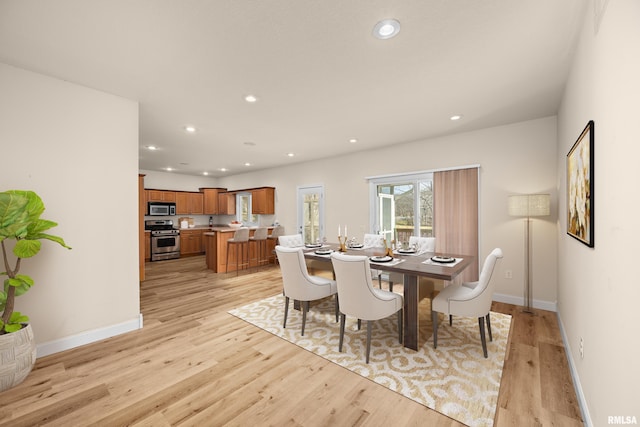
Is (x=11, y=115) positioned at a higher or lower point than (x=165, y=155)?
lower

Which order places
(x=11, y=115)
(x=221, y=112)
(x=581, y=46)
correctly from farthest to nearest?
(x=221, y=112), (x=11, y=115), (x=581, y=46)

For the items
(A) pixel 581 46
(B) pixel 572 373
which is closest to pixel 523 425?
(B) pixel 572 373

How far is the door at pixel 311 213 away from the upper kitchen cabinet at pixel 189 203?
4162mm

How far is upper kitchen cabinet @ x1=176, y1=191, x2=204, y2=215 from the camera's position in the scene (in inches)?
338

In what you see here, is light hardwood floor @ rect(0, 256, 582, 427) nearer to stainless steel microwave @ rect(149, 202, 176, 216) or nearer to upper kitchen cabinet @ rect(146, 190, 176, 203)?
stainless steel microwave @ rect(149, 202, 176, 216)

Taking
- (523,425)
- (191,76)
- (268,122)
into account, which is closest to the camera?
(523,425)

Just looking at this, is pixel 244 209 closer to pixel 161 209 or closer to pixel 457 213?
pixel 161 209

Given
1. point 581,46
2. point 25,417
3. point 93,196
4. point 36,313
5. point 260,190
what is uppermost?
point 581,46

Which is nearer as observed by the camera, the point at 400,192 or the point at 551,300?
the point at 551,300

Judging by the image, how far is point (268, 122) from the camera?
3.88m

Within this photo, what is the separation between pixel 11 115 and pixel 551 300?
6490 mm

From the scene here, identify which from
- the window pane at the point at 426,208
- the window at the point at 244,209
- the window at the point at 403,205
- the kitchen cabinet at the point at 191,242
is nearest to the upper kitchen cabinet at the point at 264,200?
the window at the point at 244,209

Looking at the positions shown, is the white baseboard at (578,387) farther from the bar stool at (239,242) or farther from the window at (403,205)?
the bar stool at (239,242)

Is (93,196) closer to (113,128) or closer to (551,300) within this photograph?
(113,128)
